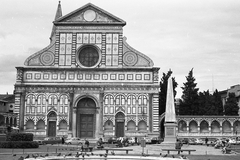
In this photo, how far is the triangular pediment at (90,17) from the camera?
5777cm

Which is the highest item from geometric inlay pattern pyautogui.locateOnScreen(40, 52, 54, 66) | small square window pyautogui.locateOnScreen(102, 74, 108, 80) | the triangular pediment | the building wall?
the triangular pediment

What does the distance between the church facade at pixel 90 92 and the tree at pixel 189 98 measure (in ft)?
40.2

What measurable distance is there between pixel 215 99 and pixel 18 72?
37.1m

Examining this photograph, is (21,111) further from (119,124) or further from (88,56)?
(119,124)

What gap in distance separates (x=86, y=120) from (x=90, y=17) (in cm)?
1569

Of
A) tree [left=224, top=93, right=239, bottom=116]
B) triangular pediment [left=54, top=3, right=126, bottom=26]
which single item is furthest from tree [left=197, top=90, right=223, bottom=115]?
triangular pediment [left=54, top=3, right=126, bottom=26]

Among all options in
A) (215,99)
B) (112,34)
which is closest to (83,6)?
(112,34)

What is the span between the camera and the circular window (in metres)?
57.6

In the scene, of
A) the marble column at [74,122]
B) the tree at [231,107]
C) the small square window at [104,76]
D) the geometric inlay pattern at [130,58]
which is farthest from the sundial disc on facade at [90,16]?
the tree at [231,107]

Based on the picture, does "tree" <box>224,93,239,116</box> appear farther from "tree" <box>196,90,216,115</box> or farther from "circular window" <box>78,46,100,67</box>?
"circular window" <box>78,46,100,67</box>

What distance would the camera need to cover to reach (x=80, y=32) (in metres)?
58.0

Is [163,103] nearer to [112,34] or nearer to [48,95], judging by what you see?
[112,34]

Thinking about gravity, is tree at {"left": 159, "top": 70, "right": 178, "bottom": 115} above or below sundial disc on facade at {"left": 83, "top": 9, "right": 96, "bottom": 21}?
below

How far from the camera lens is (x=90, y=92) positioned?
5612cm
